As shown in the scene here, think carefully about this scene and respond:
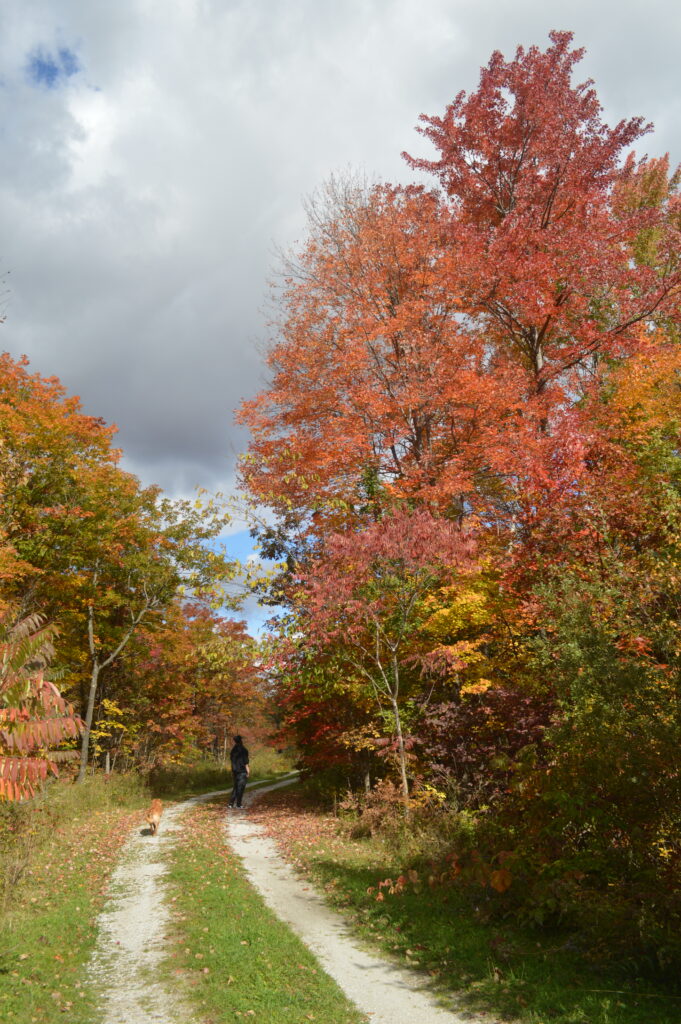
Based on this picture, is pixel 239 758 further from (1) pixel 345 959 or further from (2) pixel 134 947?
(1) pixel 345 959

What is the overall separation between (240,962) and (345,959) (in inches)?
43.7

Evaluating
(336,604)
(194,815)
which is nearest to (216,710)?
(194,815)

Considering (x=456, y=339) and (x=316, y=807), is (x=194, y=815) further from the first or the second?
(x=456, y=339)

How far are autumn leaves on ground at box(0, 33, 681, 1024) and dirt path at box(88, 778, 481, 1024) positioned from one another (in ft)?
1.41

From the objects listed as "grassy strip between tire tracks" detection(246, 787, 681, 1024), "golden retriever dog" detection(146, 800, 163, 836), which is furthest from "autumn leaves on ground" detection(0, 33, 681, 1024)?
"golden retriever dog" detection(146, 800, 163, 836)

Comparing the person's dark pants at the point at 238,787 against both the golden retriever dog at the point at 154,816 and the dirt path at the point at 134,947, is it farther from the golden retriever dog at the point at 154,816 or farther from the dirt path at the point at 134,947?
the dirt path at the point at 134,947

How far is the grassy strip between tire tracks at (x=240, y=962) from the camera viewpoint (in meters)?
5.36

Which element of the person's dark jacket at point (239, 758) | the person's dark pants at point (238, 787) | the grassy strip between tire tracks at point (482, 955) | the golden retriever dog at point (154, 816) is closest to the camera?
the grassy strip between tire tracks at point (482, 955)

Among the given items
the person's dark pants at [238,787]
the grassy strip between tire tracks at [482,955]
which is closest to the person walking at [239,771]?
the person's dark pants at [238,787]

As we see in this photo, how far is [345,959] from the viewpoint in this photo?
6484mm

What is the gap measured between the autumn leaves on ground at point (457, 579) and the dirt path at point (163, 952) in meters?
0.43

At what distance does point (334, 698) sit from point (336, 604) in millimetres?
4447

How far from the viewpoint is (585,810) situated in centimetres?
606

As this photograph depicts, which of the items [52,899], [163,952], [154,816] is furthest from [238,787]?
[163,952]
